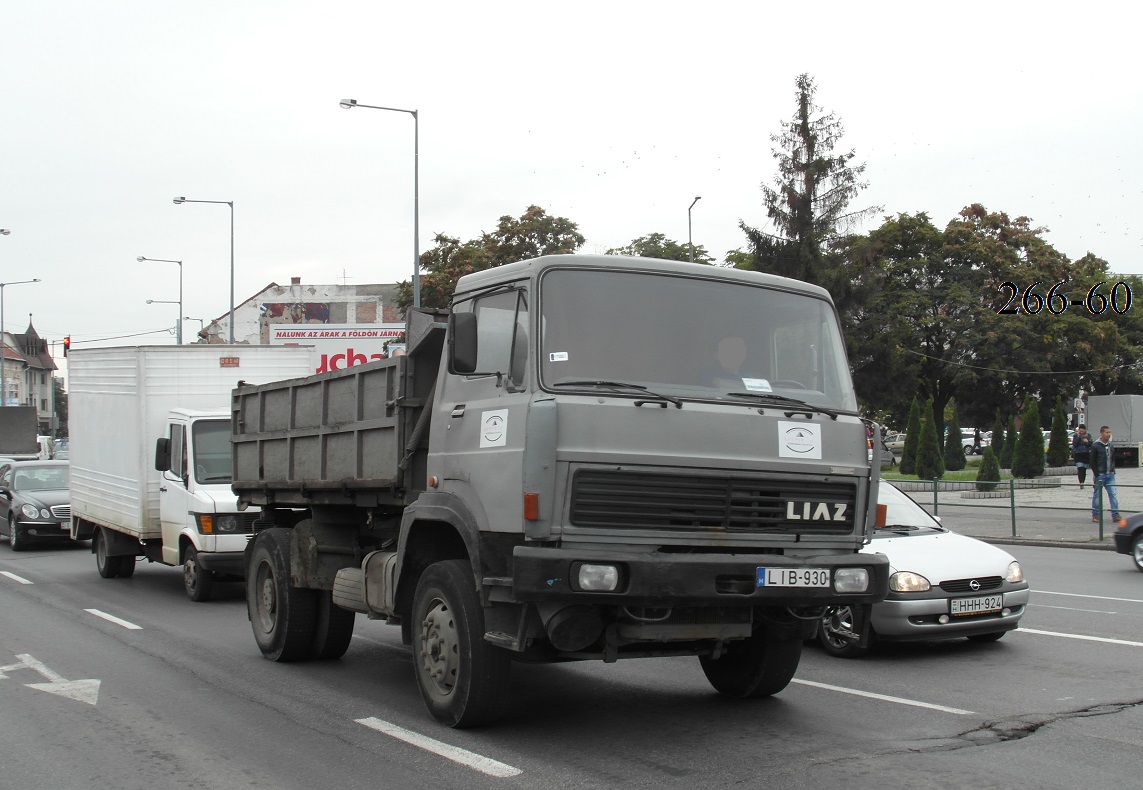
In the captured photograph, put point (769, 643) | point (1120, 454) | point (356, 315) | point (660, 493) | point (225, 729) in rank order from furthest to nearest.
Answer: point (356, 315) → point (1120, 454) → point (769, 643) → point (225, 729) → point (660, 493)

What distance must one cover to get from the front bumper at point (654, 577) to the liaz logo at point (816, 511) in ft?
1.04

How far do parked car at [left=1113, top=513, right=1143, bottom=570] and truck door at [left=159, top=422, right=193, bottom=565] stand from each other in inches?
459

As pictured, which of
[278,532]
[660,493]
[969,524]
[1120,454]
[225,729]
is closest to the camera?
[660,493]

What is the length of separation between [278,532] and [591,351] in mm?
4656

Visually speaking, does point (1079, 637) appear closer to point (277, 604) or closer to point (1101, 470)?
point (277, 604)

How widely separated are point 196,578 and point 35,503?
31.6 feet

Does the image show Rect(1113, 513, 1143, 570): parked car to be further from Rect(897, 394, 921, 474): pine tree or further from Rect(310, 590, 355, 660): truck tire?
Rect(897, 394, 921, 474): pine tree

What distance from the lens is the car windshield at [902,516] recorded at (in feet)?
34.4

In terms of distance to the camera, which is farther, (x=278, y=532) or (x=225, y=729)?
(x=278, y=532)

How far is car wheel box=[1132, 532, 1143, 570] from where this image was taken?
15.5 m

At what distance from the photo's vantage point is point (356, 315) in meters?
81.4

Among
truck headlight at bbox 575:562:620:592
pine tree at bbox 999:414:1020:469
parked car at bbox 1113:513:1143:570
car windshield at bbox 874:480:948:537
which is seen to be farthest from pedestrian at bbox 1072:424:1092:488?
truck headlight at bbox 575:562:620:592

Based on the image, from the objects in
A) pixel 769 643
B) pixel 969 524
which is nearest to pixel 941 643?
pixel 769 643

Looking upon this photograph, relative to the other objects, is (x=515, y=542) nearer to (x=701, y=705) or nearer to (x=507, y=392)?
(x=507, y=392)
